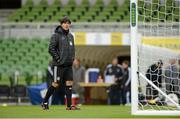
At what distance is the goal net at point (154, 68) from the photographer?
1078 cm

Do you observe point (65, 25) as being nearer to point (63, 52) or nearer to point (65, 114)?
point (63, 52)

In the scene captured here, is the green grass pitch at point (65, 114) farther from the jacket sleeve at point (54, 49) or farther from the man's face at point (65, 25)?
the man's face at point (65, 25)

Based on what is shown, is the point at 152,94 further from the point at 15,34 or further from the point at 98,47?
the point at 15,34

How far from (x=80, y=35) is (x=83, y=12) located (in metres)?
7.57

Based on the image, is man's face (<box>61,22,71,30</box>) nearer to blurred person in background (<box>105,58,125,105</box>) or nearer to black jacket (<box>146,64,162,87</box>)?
black jacket (<box>146,64,162,87</box>)

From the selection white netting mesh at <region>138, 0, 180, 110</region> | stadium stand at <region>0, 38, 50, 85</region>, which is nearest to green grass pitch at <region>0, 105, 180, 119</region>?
white netting mesh at <region>138, 0, 180, 110</region>

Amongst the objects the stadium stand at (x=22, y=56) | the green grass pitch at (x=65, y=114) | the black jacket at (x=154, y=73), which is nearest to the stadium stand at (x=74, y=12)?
the stadium stand at (x=22, y=56)

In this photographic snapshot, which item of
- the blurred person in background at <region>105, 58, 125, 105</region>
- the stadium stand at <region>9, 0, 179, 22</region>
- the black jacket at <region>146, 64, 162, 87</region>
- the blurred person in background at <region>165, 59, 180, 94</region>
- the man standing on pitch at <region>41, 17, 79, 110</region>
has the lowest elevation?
the blurred person in background at <region>105, 58, 125, 105</region>

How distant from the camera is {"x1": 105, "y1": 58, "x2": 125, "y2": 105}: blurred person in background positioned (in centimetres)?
2020

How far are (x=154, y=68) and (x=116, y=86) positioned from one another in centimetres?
710

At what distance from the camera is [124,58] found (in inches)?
1115

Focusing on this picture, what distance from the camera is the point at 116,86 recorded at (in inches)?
800

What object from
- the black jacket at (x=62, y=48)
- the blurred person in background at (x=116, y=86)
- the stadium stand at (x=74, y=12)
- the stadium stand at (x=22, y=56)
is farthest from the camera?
the stadium stand at (x=74, y=12)

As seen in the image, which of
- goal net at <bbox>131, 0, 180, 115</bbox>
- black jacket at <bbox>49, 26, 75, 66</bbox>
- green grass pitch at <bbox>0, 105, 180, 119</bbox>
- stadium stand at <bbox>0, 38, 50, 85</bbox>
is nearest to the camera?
green grass pitch at <bbox>0, 105, 180, 119</bbox>
